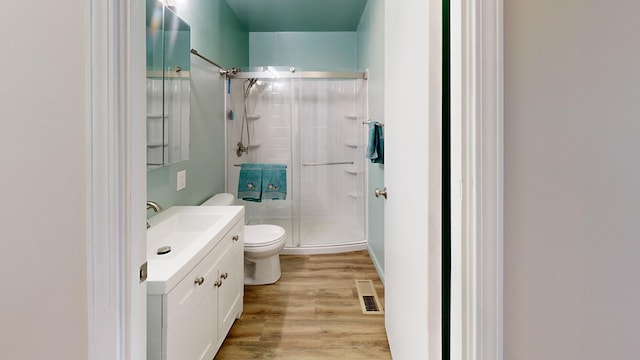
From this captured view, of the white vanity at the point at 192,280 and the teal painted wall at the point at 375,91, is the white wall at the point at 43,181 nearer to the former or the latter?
the white vanity at the point at 192,280

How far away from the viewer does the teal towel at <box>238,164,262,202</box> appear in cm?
335

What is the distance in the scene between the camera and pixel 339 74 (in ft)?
11.9

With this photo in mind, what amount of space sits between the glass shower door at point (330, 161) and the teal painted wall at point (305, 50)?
86cm

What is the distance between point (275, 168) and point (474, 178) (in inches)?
110

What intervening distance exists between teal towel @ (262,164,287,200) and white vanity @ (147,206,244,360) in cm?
126

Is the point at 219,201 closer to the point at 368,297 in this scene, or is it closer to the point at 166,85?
the point at 166,85

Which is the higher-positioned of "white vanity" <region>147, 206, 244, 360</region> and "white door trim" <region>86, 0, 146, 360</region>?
"white door trim" <region>86, 0, 146, 360</region>

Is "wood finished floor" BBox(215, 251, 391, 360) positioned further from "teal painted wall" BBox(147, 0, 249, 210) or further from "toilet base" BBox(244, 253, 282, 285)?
"teal painted wall" BBox(147, 0, 249, 210)

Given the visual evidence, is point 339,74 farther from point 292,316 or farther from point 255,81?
point 292,316

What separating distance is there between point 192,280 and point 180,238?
1.66 feet

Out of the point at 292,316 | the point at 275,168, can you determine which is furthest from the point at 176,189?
the point at 275,168

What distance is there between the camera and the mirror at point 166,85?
175 centimetres

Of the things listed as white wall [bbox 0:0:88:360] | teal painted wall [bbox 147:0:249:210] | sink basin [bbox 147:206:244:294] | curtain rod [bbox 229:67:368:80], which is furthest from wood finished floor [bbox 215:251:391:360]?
curtain rod [bbox 229:67:368:80]

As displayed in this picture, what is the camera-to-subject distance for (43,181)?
0.78 metres
